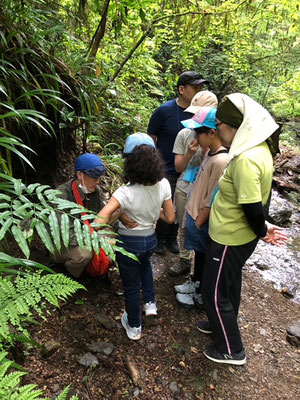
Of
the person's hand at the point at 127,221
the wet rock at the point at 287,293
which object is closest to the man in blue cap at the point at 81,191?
the person's hand at the point at 127,221

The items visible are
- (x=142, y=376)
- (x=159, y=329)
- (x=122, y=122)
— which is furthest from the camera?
(x=122, y=122)

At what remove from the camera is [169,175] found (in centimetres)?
376

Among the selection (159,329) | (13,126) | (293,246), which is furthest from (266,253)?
(13,126)

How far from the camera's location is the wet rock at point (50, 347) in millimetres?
2244

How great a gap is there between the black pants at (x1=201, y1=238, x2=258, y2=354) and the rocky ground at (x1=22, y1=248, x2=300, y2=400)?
304 mm

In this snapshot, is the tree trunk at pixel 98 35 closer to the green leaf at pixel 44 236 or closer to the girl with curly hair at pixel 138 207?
the girl with curly hair at pixel 138 207

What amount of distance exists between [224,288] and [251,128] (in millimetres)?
1309

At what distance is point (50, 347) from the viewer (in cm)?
228

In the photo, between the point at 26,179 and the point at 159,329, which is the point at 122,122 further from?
the point at 159,329

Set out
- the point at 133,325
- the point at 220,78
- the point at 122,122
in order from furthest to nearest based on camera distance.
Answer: the point at 220,78, the point at 122,122, the point at 133,325

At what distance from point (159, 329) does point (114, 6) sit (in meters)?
3.96

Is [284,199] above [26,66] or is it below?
below

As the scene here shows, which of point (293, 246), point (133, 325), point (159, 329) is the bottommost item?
point (293, 246)

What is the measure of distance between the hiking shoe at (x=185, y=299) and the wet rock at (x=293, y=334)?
1128mm
